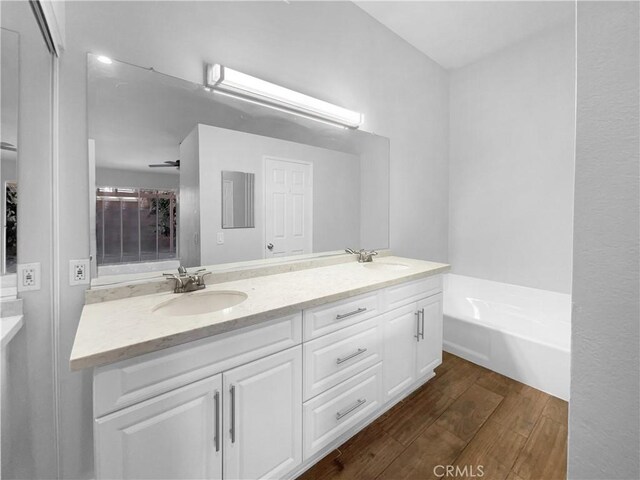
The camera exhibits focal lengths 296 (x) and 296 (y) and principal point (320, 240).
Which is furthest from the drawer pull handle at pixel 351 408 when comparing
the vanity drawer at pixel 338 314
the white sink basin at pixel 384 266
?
the white sink basin at pixel 384 266

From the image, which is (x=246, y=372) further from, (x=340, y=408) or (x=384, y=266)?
(x=384, y=266)

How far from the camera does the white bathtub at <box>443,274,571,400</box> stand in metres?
2.01

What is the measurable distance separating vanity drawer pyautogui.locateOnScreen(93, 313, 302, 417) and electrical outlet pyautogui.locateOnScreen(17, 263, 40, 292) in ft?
2.13

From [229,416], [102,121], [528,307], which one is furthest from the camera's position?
[528,307]

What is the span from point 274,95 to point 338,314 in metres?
1.34

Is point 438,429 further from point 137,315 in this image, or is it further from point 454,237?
point 454,237

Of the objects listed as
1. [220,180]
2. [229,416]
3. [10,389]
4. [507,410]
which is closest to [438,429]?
[507,410]

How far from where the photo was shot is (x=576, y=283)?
15.4 inches

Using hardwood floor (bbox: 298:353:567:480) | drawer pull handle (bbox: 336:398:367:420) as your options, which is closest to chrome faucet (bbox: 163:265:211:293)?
drawer pull handle (bbox: 336:398:367:420)

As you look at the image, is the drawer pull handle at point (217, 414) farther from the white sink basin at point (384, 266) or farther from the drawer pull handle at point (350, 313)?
the white sink basin at point (384, 266)

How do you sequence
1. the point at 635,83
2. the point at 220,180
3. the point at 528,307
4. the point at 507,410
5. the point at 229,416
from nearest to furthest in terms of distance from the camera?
the point at 635,83, the point at 229,416, the point at 220,180, the point at 507,410, the point at 528,307

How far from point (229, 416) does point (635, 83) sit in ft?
4.35

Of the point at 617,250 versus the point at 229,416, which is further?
the point at 229,416

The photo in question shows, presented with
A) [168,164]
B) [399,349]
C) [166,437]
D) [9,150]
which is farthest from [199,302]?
[399,349]
